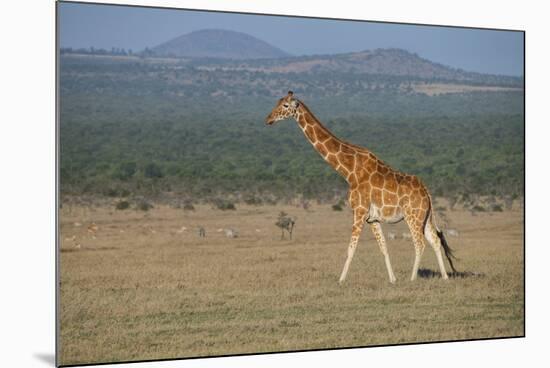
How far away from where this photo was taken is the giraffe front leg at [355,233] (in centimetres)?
1036

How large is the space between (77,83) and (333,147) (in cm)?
248

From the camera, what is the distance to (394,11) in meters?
10.7

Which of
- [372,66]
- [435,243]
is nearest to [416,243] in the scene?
[435,243]

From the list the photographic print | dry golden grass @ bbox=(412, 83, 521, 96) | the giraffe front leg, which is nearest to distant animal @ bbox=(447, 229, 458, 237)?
the photographic print

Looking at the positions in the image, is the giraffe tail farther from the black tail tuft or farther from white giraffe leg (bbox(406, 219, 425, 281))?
white giraffe leg (bbox(406, 219, 425, 281))

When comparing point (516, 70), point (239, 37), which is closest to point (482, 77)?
point (516, 70)

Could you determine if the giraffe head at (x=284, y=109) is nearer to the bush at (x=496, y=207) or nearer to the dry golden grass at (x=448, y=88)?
the dry golden grass at (x=448, y=88)

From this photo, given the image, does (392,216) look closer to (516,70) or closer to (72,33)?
(516,70)

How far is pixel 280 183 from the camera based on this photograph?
10.3 m

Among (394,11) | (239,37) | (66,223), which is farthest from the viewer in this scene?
(394,11)

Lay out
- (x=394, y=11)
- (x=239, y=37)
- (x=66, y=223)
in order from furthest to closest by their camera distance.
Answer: (x=394, y=11) < (x=239, y=37) < (x=66, y=223)

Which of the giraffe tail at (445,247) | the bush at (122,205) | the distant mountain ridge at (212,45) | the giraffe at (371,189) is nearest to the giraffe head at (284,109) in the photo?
the giraffe at (371,189)

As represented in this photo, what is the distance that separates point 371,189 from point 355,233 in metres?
0.45

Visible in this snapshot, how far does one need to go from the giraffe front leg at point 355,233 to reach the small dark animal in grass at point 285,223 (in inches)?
23.0
